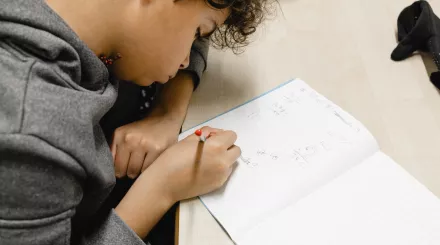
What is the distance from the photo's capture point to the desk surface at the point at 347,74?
68cm

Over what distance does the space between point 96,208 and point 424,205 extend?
47 cm

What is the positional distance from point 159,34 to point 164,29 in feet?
0.03

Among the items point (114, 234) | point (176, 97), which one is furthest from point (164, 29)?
point (114, 234)

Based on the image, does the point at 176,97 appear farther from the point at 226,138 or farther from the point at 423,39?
the point at 423,39

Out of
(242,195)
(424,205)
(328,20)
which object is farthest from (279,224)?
(328,20)

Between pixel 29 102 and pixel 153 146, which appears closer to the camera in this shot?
pixel 29 102

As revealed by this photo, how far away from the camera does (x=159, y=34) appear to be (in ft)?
1.92

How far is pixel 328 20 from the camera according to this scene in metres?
0.88

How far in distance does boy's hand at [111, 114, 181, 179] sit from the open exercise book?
0.05m

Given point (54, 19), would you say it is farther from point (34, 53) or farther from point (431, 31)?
point (431, 31)

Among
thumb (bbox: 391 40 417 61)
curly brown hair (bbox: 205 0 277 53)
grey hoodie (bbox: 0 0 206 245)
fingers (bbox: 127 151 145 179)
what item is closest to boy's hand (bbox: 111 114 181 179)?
fingers (bbox: 127 151 145 179)

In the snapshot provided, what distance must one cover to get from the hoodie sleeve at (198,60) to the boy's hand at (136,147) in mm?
125

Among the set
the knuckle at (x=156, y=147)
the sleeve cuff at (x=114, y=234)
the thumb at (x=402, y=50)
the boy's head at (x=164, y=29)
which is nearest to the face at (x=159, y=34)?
the boy's head at (x=164, y=29)

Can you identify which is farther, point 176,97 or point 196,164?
point 176,97
